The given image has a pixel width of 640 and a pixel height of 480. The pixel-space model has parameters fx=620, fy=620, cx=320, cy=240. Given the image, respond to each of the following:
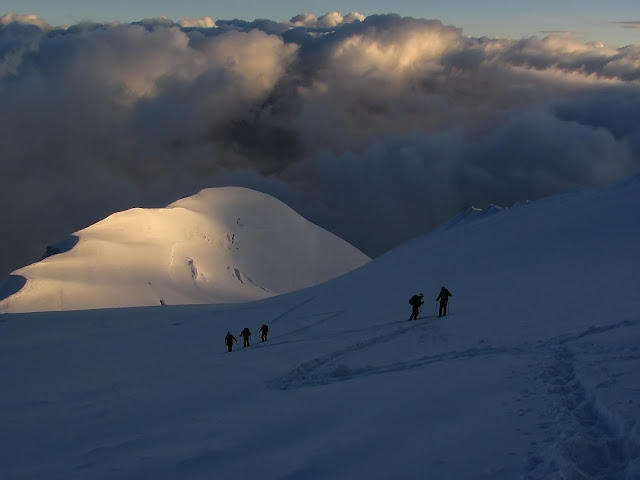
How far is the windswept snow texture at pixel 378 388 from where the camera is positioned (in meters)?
7.69

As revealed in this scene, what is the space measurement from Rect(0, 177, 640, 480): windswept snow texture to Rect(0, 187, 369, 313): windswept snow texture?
103ft

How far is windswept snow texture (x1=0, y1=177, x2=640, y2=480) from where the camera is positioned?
25.2ft

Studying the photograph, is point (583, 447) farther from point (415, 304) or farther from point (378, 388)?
point (415, 304)

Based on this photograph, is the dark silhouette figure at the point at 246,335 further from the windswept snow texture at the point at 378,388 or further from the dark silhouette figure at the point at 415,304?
the dark silhouette figure at the point at 415,304

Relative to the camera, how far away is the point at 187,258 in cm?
7638

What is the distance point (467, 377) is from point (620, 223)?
64.4 ft

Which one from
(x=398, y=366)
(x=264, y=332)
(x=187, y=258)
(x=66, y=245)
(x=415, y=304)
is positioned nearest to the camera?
(x=398, y=366)

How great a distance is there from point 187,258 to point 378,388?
67.6 m

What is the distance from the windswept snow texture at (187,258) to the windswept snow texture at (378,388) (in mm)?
31433

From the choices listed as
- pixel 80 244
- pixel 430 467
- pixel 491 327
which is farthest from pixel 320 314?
pixel 80 244

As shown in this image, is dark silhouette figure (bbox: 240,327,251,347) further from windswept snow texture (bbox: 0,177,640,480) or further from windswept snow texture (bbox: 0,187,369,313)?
windswept snow texture (bbox: 0,187,369,313)

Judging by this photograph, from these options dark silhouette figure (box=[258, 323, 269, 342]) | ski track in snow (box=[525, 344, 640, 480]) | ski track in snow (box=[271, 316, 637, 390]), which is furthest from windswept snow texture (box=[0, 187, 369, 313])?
ski track in snow (box=[525, 344, 640, 480])

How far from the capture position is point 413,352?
14.6 meters

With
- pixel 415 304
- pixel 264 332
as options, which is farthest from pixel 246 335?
pixel 415 304
